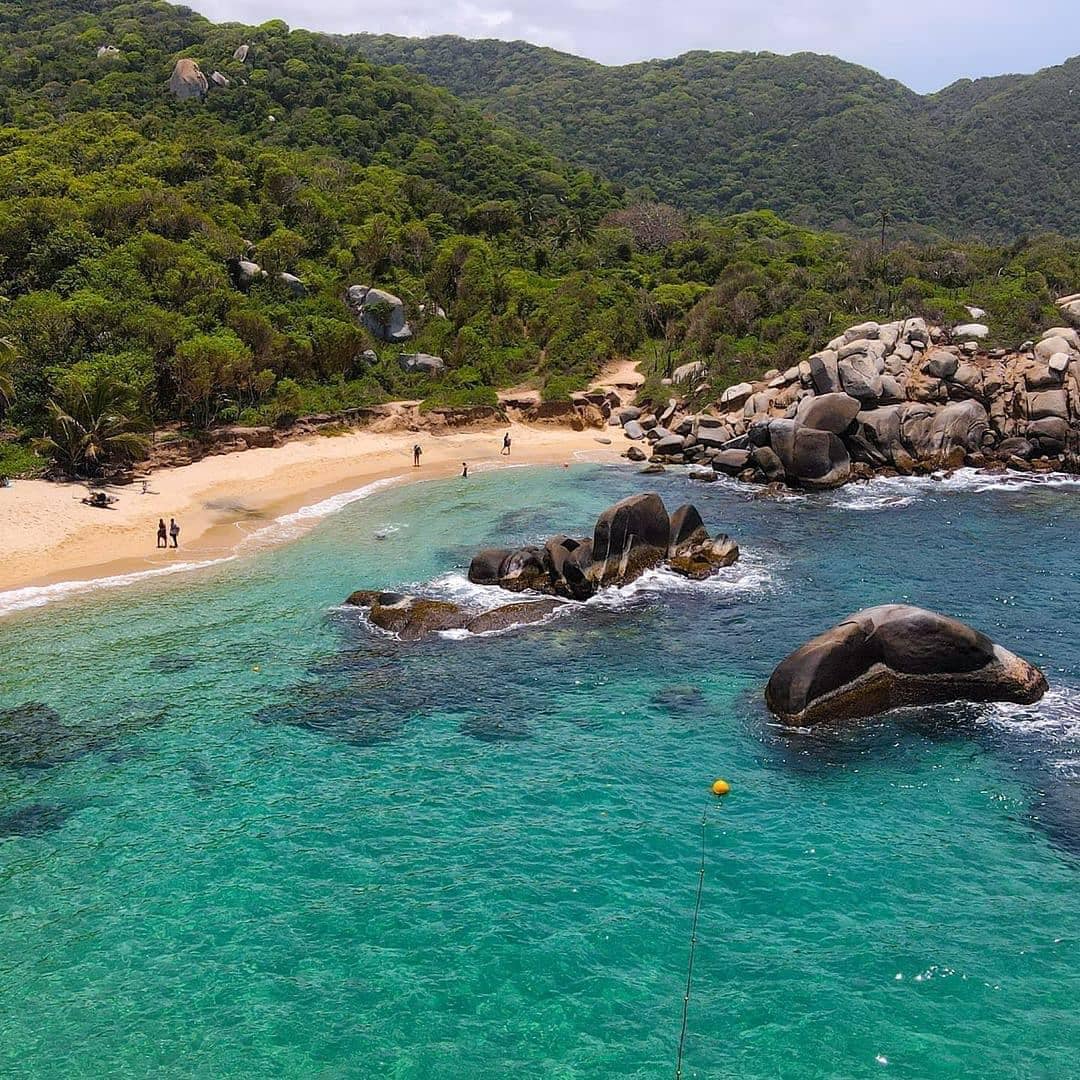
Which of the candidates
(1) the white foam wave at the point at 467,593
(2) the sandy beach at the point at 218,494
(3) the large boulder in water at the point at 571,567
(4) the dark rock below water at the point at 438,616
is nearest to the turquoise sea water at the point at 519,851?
(4) the dark rock below water at the point at 438,616

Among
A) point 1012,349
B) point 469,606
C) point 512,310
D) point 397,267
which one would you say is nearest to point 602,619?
point 469,606

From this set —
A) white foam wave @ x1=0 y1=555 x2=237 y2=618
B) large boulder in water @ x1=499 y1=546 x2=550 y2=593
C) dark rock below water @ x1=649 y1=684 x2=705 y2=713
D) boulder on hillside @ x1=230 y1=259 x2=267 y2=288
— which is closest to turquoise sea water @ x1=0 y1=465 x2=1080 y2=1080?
dark rock below water @ x1=649 y1=684 x2=705 y2=713

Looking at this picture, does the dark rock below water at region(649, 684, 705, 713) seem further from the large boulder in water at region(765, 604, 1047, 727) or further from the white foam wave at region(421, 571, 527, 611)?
the white foam wave at region(421, 571, 527, 611)

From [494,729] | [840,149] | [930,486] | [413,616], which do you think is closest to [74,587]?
[413,616]

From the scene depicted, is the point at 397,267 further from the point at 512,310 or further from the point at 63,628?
Answer: the point at 63,628

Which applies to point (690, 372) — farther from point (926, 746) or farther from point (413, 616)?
point (926, 746)

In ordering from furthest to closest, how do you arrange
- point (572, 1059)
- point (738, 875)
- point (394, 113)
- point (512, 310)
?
point (394, 113)
point (512, 310)
point (738, 875)
point (572, 1059)
